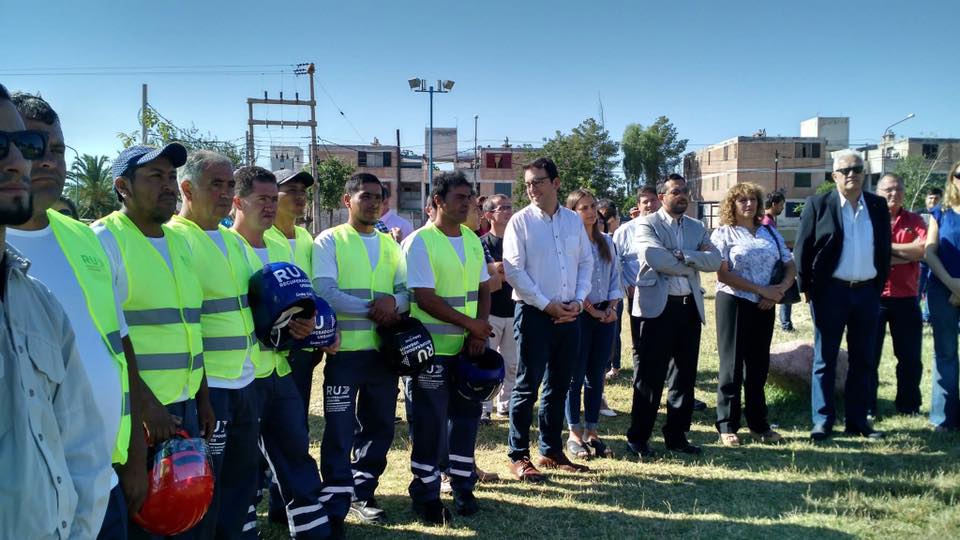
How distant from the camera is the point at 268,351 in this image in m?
3.86

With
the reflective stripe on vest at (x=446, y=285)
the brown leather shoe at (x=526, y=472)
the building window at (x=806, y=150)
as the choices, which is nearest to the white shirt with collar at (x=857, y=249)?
the brown leather shoe at (x=526, y=472)

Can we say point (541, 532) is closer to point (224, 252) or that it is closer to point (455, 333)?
point (455, 333)

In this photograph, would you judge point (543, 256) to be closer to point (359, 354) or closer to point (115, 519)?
point (359, 354)

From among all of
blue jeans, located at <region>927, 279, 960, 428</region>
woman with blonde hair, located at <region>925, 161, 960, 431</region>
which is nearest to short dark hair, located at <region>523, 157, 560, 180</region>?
woman with blonde hair, located at <region>925, 161, 960, 431</region>

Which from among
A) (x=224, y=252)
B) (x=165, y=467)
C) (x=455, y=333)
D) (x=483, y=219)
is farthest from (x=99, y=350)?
(x=483, y=219)

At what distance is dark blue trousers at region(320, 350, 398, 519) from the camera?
14.3 ft

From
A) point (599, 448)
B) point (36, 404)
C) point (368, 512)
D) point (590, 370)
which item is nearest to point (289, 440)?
point (368, 512)

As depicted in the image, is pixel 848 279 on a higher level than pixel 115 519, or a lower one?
higher

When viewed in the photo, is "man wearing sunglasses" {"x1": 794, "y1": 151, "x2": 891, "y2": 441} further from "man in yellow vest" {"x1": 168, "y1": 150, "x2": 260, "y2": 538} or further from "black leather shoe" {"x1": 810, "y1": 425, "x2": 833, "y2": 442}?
"man in yellow vest" {"x1": 168, "y1": 150, "x2": 260, "y2": 538}

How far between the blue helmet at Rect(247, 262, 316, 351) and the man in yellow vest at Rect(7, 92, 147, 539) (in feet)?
3.35

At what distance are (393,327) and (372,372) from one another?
0.35 meters

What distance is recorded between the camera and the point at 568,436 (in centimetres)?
675

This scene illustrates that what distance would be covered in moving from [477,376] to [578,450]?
1.92 m

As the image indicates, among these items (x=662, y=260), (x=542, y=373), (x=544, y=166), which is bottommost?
(x=542, y=373)
